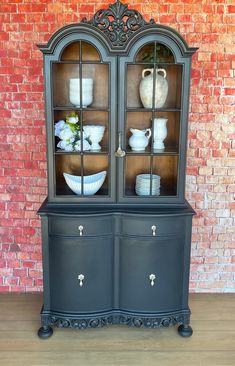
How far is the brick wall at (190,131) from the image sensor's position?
282 centimetres

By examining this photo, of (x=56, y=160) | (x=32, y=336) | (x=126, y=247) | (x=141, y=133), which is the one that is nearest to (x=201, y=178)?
(x=141, y=133)

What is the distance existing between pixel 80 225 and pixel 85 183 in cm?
32

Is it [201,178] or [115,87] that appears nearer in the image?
[115,87]

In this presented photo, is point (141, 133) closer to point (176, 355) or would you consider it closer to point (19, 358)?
point (176, 355)

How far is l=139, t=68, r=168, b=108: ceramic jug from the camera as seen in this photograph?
2.53 metres

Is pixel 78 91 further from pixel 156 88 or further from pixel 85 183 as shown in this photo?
pixel 85 183

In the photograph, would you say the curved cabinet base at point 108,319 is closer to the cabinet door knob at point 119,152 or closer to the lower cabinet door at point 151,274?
the lower cabinet door at point 151,274

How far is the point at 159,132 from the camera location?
2615mm

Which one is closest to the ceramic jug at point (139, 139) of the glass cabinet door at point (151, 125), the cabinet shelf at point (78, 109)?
the glass cabinet door at point (151, 125)

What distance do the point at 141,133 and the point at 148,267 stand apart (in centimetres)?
91

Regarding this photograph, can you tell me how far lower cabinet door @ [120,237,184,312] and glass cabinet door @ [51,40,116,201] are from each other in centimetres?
41

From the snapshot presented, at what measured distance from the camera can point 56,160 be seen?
2602mm

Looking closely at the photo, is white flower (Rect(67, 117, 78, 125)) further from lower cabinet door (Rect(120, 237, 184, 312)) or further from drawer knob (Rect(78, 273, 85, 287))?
drawer knob (Rect(78, 273, 85, 287))

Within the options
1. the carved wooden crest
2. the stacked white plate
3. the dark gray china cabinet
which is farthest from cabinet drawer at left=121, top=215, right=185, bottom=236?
the carved wooden crest
